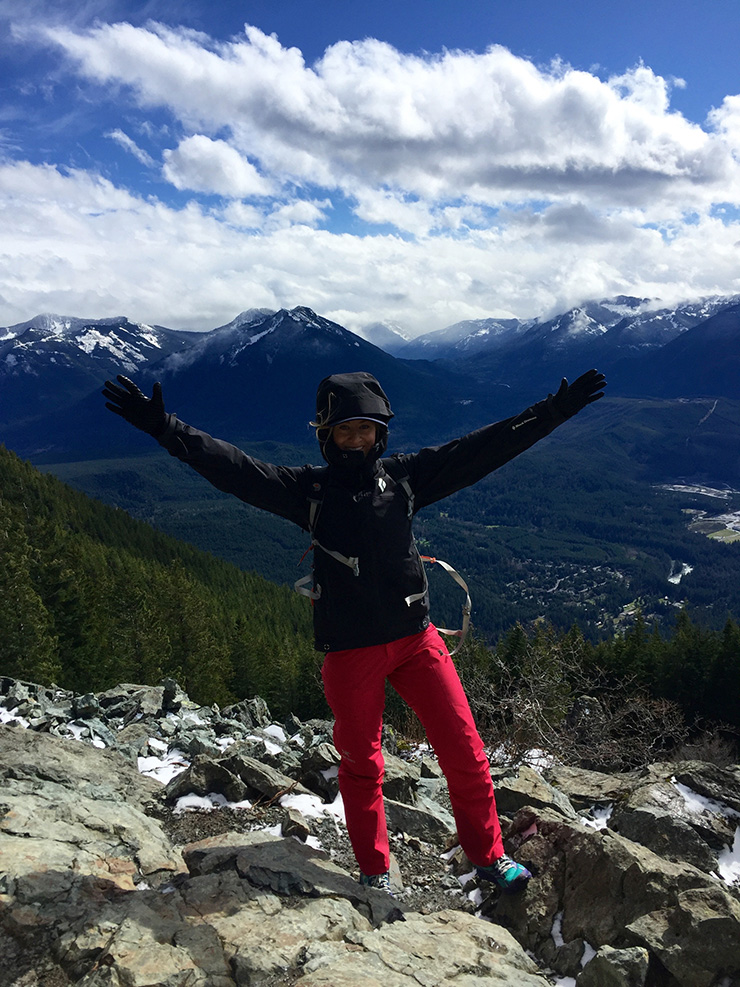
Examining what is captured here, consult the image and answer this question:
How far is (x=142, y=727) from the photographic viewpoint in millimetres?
11117

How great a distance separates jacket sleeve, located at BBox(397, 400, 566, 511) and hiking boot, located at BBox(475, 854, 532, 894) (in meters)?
3.27

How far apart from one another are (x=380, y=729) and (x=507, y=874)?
5.66 ft

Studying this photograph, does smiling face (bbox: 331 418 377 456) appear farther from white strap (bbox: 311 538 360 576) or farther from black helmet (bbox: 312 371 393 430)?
white strap (bbox: 311 538 360 576)

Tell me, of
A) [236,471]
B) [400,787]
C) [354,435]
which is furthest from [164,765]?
[354,435]

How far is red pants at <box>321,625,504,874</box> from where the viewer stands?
488 cm

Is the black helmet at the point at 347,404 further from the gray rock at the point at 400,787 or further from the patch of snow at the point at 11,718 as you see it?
the patch of snow at the point at 11,718

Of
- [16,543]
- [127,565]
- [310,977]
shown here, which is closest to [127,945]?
[310,977]

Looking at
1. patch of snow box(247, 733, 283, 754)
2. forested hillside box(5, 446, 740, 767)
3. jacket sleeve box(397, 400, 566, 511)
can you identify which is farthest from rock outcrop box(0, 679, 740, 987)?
forested hillside box(5, 446, 740, 767)

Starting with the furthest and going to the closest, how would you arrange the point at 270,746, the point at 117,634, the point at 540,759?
the point at 117,634, the point at 540,759, the point at 270,746

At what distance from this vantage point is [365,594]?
481 centimetres

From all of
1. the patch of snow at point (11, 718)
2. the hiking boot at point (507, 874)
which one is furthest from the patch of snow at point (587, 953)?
the patch of snow at point (11, 718)

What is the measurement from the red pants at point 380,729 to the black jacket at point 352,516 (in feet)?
0.71

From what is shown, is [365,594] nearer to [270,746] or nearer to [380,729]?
[380,729]

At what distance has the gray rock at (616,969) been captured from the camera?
3996mm
